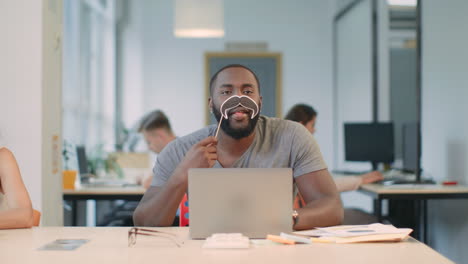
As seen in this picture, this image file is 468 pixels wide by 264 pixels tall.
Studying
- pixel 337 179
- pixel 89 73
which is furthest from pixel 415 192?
pixel 89 73

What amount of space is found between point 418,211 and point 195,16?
2.68 m

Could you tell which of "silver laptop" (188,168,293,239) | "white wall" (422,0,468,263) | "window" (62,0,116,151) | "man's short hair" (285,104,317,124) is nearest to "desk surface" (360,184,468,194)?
"white wall" (422,0,468,263)

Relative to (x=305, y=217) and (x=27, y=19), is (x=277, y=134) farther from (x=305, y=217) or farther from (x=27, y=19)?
(x=27, y=19)

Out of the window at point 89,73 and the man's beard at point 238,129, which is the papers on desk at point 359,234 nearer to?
the man's beard at point 238,129

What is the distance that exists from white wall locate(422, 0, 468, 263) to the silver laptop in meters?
2.97

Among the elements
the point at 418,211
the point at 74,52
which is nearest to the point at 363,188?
the point at 418,211

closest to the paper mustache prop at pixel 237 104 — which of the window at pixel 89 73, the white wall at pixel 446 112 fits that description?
the white wall at pixel 446 112

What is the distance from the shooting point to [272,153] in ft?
7.84

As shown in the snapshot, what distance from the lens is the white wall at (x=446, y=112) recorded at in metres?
4.33

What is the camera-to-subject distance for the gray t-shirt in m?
2.37

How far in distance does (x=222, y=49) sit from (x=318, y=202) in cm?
613

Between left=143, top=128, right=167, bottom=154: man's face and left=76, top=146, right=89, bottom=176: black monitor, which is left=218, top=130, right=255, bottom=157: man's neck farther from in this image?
left=76, top=146, right=89, bottom=176: black monitor

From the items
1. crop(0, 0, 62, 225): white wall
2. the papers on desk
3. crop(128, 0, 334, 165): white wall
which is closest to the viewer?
the papers on desk

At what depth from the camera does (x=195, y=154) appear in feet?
7.11
